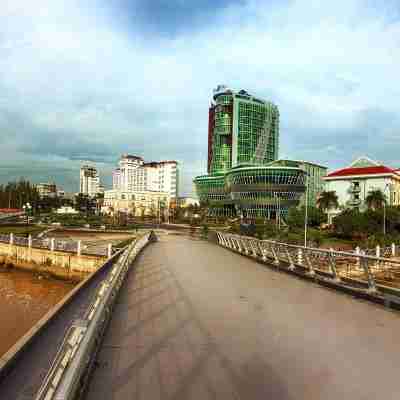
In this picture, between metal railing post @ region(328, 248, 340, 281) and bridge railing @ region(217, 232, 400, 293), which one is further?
metal railing post @ region(328, 248, 340, 281)

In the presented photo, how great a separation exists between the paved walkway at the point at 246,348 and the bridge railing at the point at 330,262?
1.08m

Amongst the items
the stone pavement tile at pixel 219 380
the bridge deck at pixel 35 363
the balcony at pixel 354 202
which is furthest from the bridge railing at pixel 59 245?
the balcony at pixel 354 202

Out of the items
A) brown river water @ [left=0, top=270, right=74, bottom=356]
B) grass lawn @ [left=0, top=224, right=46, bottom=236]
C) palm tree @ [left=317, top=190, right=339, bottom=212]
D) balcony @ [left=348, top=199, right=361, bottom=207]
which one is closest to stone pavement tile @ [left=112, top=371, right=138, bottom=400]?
brown river water @ [left=0, top=270, right=74, bottom=356]

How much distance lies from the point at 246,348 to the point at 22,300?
65.8 ft

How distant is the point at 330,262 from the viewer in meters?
11.4

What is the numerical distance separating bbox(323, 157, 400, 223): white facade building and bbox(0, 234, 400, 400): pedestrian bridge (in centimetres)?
8362

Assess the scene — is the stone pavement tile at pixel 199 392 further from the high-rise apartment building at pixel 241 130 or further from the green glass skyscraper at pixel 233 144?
the high-rise apartment building at pixel 241 130

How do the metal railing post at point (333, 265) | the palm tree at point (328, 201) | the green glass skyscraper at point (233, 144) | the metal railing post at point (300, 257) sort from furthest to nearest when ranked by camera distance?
1. the green glass skyscraper at point (233, 144)
2. the palm tree at point (328, 201)
3. the metal railing post at point (300, 257)
4. the metal railing post at point (333, 265)

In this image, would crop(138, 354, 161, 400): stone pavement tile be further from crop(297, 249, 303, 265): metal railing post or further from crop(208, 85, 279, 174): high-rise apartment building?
crop(208, 85, 279, 174): high-rise apartment building

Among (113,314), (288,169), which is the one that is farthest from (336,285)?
(288,169)

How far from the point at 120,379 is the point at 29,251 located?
28.4 metres

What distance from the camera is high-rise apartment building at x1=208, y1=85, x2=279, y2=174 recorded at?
138750 millimetres

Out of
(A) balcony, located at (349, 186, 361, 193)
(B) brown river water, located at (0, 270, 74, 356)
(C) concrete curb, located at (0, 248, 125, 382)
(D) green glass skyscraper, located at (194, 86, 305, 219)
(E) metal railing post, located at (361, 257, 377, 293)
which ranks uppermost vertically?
(D) green glass skyscraper, located at (194, 86, 305, 219)

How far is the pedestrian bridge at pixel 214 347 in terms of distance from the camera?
13.5ft
